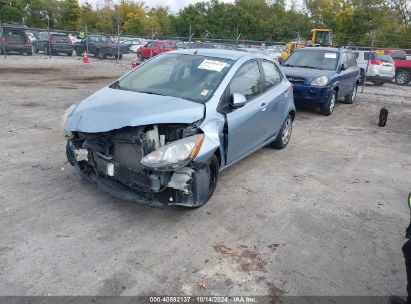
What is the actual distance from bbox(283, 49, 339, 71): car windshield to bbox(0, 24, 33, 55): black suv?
57.8 ft

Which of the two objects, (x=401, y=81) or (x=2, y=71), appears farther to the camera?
(x=401, y=81)

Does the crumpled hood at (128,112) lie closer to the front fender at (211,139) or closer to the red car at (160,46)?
the front fender at (211,139)

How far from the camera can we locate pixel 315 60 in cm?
1102

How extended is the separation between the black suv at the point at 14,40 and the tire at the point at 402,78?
21.0 m

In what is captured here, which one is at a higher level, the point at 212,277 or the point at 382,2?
the point at 382,2

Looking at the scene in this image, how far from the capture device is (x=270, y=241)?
3834 millimetres

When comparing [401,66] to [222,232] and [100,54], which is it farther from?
[222,232]

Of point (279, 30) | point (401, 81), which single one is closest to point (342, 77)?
point (401, 81)

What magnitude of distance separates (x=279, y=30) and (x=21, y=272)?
167 feet

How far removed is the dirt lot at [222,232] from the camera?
317 cm

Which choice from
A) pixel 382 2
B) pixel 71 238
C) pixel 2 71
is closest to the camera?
pixel 71 238

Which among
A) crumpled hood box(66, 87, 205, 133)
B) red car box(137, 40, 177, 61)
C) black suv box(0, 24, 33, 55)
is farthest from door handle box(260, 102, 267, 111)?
black suv box(0, 24, 33, 55)

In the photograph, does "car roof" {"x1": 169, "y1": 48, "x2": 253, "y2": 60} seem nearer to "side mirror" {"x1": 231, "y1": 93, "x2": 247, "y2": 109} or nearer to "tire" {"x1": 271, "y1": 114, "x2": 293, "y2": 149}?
"side mirror" {"x1": 231, "y1": 93, "x2": 247, "y2": 109}

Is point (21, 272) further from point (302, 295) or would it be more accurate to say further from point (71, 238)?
point (302, 295)
